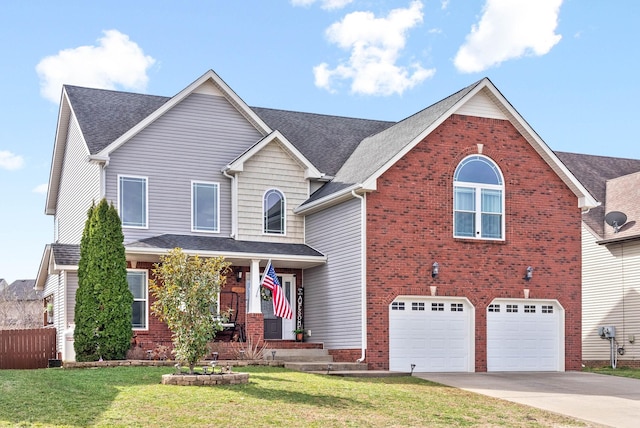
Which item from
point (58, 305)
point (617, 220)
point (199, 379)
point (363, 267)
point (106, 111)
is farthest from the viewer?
point (617, 220)

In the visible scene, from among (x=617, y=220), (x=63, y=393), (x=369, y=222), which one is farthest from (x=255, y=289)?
(x=617, y=220)

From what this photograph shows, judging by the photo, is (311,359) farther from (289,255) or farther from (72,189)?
(72,189)

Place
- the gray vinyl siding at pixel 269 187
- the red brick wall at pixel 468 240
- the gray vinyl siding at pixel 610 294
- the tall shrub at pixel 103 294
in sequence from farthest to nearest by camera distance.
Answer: the gray vinyl siding at pixel 610 294 < the gray vinyl siding at pixel 269 187 < the red brick wall at pixel 468 240 < the tall shrub at pixel 103 294

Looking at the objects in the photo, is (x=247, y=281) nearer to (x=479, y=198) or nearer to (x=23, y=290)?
(x=479, y=198)

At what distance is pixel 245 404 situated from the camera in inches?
608

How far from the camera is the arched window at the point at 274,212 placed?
92.2 feet

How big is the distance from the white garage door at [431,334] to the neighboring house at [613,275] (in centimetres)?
832

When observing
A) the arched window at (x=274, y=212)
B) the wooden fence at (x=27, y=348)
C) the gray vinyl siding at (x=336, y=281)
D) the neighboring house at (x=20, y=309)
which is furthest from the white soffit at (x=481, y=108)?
the neighboring house at (x=20, y=309)

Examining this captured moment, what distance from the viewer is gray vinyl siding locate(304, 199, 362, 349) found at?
25.1m

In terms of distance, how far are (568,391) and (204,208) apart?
12.5m

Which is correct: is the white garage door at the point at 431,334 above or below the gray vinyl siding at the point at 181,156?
below

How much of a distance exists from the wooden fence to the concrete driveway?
1104cm

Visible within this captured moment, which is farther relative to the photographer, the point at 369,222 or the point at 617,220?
the point at 617,220

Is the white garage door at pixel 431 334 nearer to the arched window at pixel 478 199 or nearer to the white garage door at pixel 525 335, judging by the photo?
the white garage door at pixel 525 335
